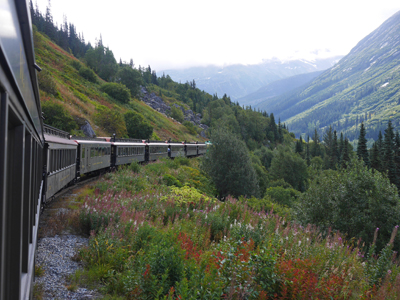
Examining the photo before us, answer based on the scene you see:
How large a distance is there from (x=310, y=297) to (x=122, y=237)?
462 centimetres

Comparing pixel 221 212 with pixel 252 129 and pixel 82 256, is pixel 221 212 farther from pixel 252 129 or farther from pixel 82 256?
pixel 252 129

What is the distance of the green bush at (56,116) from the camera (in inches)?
1262

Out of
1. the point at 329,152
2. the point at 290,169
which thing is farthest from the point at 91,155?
the point at 329,152

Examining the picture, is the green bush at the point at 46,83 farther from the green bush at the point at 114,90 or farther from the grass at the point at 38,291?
the grass at the point at 38,291

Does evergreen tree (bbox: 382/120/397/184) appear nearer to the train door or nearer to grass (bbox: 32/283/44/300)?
the train door

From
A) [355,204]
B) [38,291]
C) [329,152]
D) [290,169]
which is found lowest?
[290,169]

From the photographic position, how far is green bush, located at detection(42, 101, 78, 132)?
32062 millimetres

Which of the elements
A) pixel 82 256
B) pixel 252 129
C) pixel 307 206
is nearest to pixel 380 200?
pixel 307 206

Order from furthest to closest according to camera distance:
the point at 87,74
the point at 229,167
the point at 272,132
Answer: the point at 272,132 → the point at 87,74 → the point at 229,167

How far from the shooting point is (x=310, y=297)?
4.44 metres

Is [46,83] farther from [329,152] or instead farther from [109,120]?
[329,152]

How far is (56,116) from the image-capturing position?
32.5 metres

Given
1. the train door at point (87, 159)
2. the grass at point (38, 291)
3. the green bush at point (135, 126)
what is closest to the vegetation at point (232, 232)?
the grass at point (38, 291)

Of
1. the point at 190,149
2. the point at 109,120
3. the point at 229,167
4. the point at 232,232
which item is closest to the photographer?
the point at 232,232
